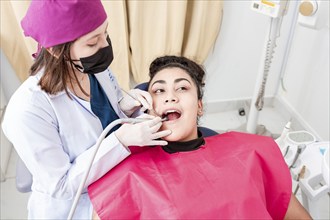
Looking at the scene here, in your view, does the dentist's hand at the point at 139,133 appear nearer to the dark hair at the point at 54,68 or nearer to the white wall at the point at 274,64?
the dark hair at the point at 54,68

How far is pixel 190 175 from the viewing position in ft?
3.42

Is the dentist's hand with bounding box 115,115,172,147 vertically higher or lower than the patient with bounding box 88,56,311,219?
higher

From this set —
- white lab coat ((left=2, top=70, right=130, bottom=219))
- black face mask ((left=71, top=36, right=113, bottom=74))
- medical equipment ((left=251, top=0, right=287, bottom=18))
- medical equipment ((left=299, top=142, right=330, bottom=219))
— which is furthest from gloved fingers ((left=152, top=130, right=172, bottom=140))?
medical equipment ((left=251, top=0, right=287, bottom=18))

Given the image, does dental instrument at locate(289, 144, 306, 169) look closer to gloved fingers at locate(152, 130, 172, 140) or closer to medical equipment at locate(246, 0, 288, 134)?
gloved fingers at locate(152, 130, 172, 140)

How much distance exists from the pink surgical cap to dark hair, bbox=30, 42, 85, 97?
48mm

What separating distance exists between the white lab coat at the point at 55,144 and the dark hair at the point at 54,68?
3 cm

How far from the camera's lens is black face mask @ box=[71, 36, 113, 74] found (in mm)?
897

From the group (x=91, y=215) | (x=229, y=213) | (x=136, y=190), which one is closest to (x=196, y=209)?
(x=229, y=213)

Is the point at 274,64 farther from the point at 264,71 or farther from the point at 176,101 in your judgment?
the point at 176,101

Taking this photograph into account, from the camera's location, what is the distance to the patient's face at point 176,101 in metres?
1.14

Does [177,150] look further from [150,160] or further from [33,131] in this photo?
[33,131]

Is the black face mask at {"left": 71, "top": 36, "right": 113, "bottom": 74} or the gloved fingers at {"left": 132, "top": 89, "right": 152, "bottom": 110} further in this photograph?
the gloved fingers at {"left": 132, "top": 89, "right": 152, "bottom": 110}

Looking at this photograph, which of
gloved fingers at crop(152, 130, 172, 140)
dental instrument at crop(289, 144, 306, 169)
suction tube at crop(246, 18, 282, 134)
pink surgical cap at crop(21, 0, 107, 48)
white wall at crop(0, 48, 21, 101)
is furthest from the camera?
white wall at crop(0, 48, 21, 101)

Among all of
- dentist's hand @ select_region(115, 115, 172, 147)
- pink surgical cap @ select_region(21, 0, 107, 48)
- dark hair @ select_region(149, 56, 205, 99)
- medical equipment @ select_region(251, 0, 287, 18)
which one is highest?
pink surgical cap @ select_region(21, 0, 107, 48)
